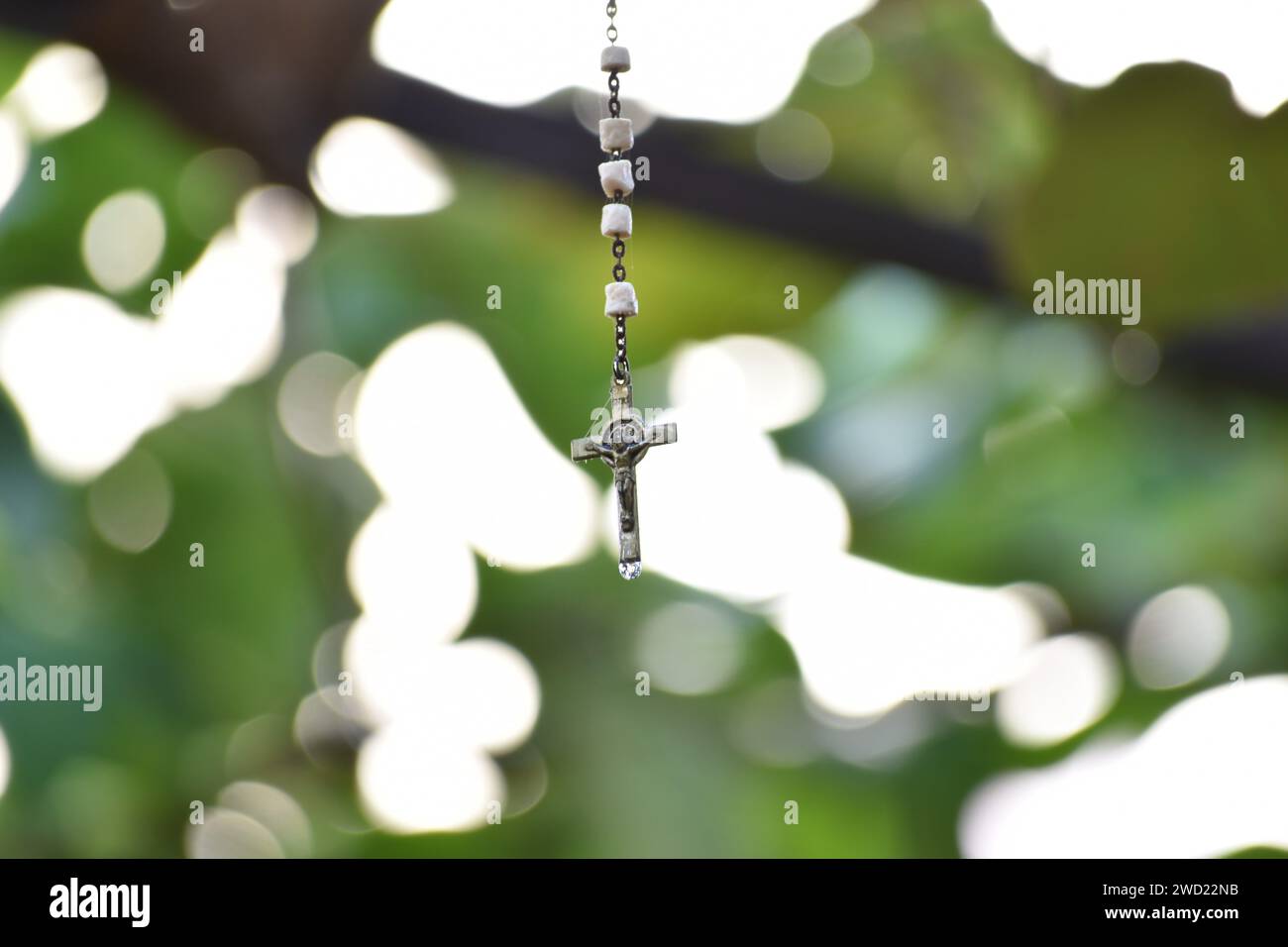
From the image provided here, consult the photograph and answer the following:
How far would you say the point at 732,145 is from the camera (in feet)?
11.7

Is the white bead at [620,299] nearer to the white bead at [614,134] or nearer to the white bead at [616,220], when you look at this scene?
the white bead at [616,220]

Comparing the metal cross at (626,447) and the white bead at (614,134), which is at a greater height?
the white bead at (614,134)

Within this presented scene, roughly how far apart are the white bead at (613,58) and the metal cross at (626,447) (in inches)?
18.1

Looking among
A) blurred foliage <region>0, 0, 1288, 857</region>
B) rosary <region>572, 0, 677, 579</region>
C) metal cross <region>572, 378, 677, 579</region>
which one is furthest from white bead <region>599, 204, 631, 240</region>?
blurred foliage <region>0, 0, 1288, 857</region>

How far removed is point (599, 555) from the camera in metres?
3.75

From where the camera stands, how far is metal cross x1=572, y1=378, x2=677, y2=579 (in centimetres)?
222

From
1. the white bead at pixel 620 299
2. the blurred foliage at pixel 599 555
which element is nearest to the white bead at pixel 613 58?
the white bead at pixel 620 299

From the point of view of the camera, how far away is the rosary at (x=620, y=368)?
87.4 inches

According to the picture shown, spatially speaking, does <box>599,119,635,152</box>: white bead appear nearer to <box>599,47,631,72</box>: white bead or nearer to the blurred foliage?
<box>599,47,631,72</box>: white bead

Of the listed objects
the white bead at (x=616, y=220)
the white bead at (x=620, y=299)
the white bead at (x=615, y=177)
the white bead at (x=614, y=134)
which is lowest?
the white bead at (x=620, y=299)

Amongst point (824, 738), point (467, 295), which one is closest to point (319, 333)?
point (467, 295)

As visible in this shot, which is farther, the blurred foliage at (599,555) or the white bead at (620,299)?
the blurred foliage at (599,555)
